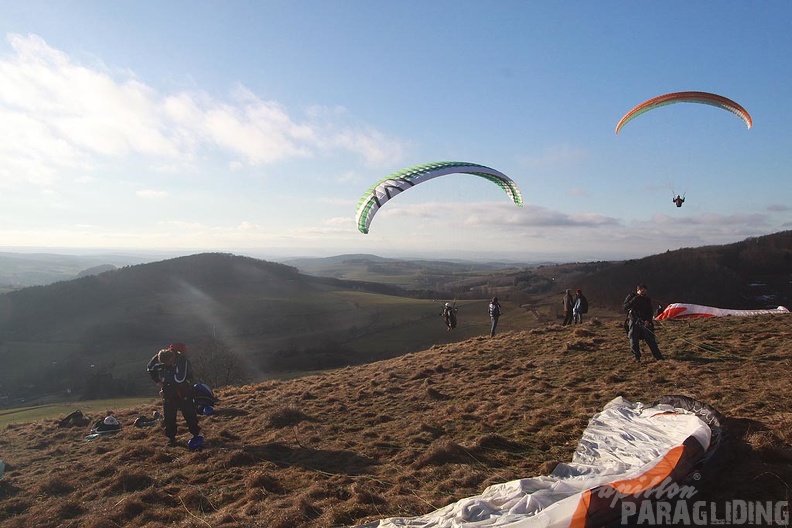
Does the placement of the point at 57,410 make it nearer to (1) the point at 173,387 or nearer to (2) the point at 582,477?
(1) the point at 173,387

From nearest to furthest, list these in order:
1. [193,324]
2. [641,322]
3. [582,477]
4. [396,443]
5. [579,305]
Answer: [582,477] < [396,443] < [641,322] < [579,305] < [193,324]

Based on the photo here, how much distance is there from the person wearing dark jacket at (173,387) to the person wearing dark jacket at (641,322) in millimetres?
10686

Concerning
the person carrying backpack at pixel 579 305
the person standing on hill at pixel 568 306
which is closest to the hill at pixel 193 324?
the person standing on hill at pixel 568 306

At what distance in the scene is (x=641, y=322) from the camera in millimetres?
10906

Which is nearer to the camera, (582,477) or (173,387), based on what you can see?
(582,477)

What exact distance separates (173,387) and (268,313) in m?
73.3

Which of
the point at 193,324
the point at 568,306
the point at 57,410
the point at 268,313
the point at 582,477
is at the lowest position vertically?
the point at 193,324

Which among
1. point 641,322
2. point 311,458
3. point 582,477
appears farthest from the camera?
point 641,322

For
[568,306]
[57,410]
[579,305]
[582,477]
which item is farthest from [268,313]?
[582,477]

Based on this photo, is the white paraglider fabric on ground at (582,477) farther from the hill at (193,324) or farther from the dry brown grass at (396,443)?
the hill at (193,324)

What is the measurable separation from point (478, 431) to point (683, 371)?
17.0ft

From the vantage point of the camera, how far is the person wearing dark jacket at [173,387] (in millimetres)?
8812

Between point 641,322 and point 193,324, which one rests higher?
point 641,322

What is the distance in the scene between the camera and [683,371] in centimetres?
947
